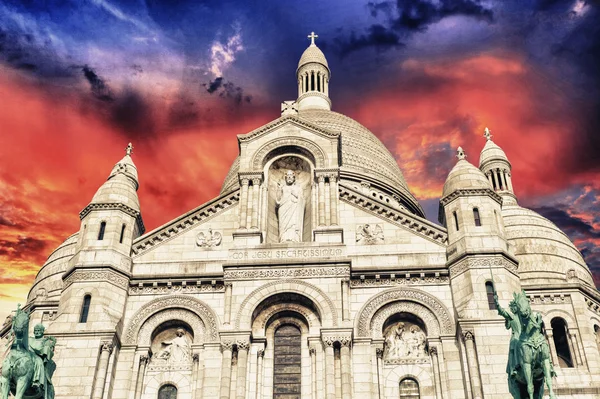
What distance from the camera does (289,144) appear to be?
33.7 meters

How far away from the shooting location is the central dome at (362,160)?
51688mm

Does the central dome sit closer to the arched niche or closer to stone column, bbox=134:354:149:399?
the arched niche

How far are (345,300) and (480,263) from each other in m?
5.31

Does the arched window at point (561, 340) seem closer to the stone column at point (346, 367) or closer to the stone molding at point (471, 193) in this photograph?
the stone molding at point (471, 193)

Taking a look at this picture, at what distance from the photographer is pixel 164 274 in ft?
98.8

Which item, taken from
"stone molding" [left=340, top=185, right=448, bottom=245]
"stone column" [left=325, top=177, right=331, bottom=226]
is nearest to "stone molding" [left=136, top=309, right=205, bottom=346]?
"stone column" [left=325, top=177, right=331, bottom=226]

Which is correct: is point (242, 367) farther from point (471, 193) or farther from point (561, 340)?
point (561, 340)

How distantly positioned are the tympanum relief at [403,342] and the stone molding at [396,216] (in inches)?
153

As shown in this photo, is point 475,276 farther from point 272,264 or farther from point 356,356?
point 272,264

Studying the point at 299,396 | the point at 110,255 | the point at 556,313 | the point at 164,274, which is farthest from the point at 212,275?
the point at 556,313

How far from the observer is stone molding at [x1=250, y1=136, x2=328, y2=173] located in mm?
33062

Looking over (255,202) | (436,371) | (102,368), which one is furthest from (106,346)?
(436,371)

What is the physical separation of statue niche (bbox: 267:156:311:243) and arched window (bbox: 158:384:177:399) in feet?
23.8

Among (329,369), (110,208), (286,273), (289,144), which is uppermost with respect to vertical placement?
(289,144)
